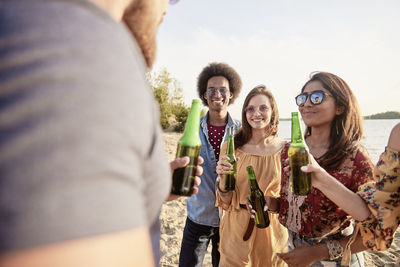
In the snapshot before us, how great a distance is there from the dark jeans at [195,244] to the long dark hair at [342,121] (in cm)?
202

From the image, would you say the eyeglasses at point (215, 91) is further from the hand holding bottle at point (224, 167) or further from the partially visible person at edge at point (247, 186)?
the hand holding bottle at point (224, 167)

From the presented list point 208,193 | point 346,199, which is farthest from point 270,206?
point 208,193

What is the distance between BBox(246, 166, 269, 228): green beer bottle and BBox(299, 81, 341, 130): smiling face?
0.93 metres

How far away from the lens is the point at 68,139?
14.9 inches

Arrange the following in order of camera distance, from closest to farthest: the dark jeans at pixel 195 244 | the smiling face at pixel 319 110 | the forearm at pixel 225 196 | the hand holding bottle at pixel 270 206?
the smiling face at pixel 319 110
the hand holding bottle at pixel 270 206
the forearm at pixel 225 196
the dark jeans at pixel 195 244

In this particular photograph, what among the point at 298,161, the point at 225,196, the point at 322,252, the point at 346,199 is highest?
the point at 298,161

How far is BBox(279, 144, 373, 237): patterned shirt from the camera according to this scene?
2113 mm

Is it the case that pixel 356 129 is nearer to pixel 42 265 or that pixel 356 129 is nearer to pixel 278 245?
pixel 278 245

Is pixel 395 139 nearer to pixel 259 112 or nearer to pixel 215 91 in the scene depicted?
pixel 259 112

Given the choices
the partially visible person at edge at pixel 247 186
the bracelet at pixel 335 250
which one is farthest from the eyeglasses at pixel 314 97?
the bracelet at pixel 335 250

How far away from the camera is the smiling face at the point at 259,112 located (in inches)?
133

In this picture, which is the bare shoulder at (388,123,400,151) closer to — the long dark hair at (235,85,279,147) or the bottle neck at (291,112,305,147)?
the bottle neck at (291,112,305,147)

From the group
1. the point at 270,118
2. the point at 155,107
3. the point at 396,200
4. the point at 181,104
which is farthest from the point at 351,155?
the point at 181,104

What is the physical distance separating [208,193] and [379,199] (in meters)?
2.27
